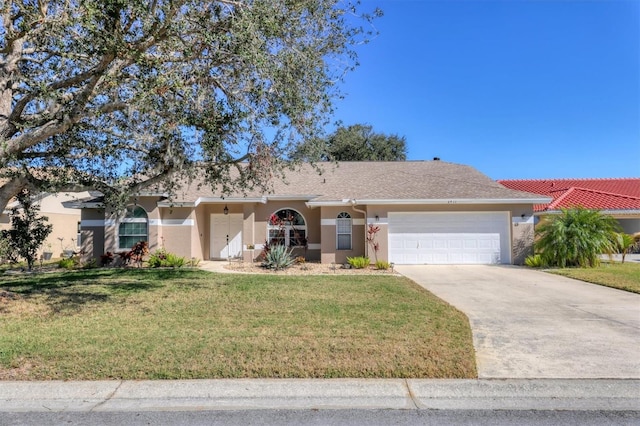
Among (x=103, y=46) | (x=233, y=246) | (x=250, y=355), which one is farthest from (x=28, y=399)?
(x=233, y=246)

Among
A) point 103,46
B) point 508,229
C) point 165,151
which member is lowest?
point 508,229

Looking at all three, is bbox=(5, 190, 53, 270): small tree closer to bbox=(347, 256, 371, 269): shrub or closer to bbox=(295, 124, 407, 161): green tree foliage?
bbox=(347, 256, 371, 269): shrub

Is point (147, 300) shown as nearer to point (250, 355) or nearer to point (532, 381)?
point (250, 355)

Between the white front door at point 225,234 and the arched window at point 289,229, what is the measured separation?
1864 millimetres

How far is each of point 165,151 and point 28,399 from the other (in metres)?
5.91

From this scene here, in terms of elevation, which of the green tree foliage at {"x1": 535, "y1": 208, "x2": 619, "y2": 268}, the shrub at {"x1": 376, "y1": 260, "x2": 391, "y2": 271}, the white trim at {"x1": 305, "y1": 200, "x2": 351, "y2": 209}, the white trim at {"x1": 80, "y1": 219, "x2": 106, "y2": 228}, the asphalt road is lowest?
the asphalt road

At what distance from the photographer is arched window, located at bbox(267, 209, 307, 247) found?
741 inches

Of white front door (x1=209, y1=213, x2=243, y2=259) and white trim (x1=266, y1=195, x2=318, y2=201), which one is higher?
white trim (x1=266, y1=195, x2=318, y2=201)

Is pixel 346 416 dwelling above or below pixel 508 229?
below

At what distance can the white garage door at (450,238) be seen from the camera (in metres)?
16.9

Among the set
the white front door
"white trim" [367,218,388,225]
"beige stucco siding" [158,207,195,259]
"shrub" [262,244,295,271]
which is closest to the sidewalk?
"shrub" [262,244,295,271]

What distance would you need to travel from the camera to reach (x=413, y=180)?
19.3m

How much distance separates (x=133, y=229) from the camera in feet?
58.0

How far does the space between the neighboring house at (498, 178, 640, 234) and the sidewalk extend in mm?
15109
